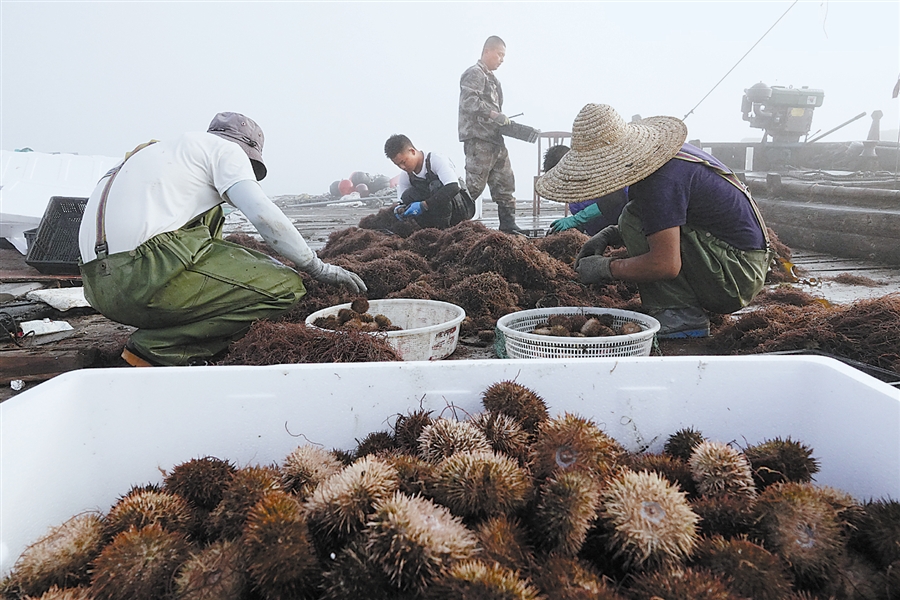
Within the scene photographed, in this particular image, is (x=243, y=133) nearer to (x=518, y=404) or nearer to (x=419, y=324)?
(x=419, y=324)

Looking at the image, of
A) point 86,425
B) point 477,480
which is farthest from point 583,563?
point 86,425

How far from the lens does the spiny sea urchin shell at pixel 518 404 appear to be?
1.48m

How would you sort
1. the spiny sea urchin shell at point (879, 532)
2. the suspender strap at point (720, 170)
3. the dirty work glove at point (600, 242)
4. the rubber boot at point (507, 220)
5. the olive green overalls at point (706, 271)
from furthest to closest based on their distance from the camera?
the rubber boot at point (507, 220) < the dirty work glove at point (600, 242) < the olive green overalls at point (706, 271) < the suspender strap at point (720, 170) < the spiny sea urchin shell at point (879, 532)

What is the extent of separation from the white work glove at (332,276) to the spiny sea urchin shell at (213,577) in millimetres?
2317

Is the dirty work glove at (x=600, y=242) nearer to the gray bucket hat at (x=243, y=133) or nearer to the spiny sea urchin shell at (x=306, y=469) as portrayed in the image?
the gray bucket hat at (x=243, y=133)

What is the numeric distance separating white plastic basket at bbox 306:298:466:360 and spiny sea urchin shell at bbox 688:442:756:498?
150cm

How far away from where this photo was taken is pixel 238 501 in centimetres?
119

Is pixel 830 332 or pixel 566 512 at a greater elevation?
pixel 566 512

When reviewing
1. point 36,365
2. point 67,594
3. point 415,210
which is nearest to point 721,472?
point 67,594

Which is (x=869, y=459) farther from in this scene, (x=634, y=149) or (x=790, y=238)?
(x=790, y=238)

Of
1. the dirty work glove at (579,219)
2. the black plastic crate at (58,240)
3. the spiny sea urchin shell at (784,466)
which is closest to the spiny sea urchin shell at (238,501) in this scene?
the spiny sea urchin shell at (784,466)

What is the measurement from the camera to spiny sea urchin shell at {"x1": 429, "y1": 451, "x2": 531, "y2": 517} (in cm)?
115

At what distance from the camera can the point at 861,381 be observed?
1.43 m

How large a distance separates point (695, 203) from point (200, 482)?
8.89 feet
